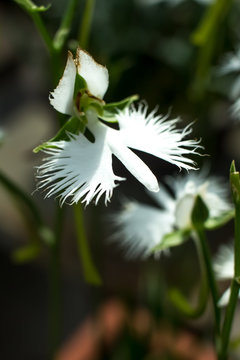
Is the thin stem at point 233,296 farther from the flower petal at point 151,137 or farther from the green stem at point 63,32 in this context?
the green stem at point 63,32

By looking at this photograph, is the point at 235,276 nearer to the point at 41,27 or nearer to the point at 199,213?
the point at 199,213

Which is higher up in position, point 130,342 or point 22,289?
point 22,289

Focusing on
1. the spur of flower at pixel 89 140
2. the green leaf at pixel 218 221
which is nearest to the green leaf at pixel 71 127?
the spur of flower at pixel 89 140

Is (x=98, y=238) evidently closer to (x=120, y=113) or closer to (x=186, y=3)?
(x=186, y=3)

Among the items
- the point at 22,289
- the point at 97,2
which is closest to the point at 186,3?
the point at 97,2

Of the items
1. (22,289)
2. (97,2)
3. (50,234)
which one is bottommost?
(22,289)

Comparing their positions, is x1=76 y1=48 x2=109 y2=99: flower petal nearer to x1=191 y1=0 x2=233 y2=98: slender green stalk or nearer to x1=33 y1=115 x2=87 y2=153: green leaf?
x1=33 y1=115 x2=87 y2=153: green leaf

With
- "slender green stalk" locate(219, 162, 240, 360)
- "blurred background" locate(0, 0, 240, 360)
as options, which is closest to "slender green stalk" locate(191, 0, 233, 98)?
"blurred background" locate(0, 0, 240, 360)
